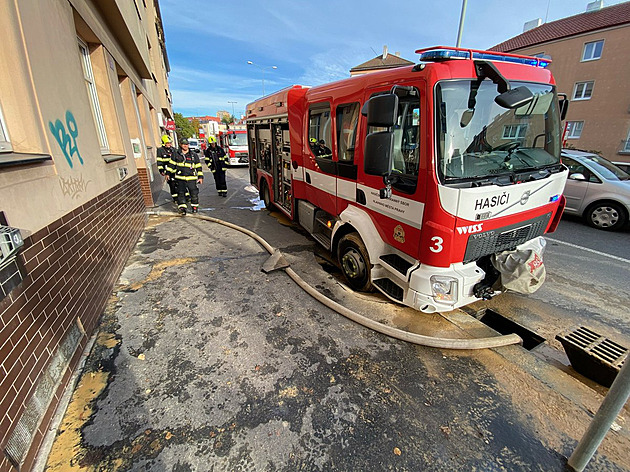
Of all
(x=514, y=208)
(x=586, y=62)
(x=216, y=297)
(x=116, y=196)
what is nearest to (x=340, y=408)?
(x=216, y=297)

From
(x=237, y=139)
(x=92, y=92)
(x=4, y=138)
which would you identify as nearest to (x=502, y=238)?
(x=4, y=138)

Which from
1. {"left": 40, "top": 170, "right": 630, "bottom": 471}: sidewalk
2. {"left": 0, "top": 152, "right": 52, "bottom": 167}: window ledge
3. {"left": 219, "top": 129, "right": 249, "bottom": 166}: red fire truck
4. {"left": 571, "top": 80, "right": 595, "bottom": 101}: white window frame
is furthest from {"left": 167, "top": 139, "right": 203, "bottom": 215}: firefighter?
{"left": 571, "top": 80, "right": 595, "bottom": 101}: white window frame

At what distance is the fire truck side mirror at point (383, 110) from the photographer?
2471 millimetres

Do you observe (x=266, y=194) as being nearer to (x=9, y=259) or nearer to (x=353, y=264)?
(x=353, y=264)

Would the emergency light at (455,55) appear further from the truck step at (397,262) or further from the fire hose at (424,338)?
the fire hose at (424,338)

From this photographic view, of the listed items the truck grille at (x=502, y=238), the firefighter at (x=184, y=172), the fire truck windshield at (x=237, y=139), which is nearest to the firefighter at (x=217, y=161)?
the firefighter at (x=184, y=172)

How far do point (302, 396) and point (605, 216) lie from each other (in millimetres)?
8101

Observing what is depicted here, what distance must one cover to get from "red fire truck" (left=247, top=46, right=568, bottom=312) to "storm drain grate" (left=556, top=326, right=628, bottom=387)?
2.68 feet

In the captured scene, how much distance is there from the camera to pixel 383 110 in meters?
2.53

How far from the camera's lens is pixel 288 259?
16.3 ft

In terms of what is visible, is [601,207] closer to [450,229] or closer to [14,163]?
[450,229]

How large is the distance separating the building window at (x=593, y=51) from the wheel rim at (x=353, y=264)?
86.7 feet

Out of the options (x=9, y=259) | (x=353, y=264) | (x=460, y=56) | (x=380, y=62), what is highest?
(x=380, y=62)

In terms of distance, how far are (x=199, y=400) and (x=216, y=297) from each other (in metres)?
1.56
